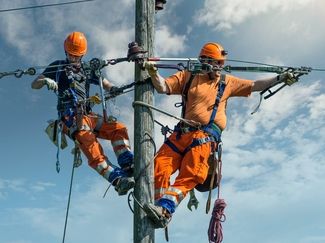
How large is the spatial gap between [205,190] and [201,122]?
1015 millimetres

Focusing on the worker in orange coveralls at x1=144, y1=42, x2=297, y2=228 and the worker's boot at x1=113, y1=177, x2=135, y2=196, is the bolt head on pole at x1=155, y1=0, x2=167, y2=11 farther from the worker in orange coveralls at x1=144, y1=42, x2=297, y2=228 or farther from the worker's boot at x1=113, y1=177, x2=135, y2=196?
the worker's boot at x1=113, y1=177, x2=135, y2=196

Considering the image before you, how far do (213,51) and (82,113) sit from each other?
204 cm

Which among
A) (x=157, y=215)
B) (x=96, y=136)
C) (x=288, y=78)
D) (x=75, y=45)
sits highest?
(x=75, y=45)

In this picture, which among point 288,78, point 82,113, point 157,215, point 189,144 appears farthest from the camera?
point 82,113

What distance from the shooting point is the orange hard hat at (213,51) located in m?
7.33

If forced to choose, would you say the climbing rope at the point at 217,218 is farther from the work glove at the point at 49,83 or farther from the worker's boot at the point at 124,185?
the work glove at the point at 49,83

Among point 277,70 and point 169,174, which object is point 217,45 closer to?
point 277,70

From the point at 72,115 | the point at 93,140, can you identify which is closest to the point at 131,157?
the point at 93,140

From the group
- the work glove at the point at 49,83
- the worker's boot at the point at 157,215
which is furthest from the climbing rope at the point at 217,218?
the work glove at the point at 49,83

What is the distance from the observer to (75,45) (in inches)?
306

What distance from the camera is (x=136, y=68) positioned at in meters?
6.66

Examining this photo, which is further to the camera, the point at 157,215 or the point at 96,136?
the point at 96,136

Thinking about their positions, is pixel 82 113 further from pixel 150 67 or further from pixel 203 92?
pixel 203 92

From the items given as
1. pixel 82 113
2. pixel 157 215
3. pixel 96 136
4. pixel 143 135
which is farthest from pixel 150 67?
pixel 157 215
